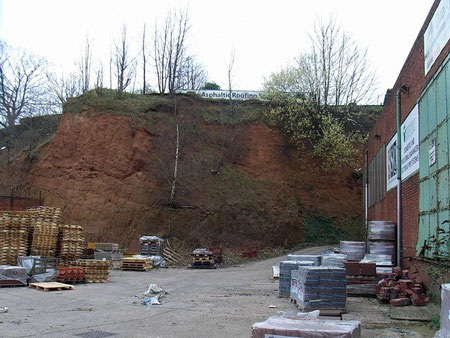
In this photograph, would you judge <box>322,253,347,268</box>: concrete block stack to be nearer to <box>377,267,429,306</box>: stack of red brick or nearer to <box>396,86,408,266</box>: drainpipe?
<box>396,86,408,266</box>: drainpipe

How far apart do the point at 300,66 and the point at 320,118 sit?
16.0ft

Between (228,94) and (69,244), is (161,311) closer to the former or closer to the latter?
(69,244)

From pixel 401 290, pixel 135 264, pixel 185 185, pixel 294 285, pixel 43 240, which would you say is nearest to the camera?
pixel 401 290

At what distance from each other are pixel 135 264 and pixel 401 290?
1454 cm

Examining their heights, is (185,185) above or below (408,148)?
below

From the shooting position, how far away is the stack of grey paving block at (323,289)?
1121cm

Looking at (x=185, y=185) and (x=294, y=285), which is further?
(x=185, y=185)

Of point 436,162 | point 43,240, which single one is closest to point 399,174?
point 436,162

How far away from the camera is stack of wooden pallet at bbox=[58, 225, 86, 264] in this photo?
19406mm

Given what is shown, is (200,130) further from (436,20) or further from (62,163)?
(436,20)

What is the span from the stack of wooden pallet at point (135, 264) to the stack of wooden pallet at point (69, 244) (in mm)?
3961

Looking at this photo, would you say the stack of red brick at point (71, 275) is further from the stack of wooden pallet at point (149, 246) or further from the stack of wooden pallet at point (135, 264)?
the stack of wooden pallet at point (149, 246)

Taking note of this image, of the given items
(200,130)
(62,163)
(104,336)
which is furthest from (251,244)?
(104,336)

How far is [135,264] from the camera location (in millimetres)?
23578
